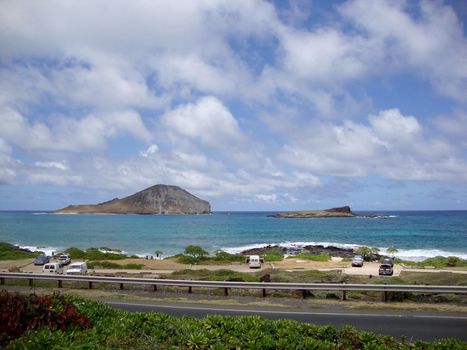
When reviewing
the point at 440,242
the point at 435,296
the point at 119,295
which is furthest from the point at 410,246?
the point at 119,295

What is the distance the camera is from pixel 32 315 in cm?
661

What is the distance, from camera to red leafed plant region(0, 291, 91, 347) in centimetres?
618

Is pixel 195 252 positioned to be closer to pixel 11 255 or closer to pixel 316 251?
pixel 11 255

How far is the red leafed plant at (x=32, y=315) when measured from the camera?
6180mm

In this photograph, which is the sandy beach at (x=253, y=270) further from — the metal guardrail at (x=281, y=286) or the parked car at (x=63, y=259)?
the metal guardrail at (x=281, y=286)

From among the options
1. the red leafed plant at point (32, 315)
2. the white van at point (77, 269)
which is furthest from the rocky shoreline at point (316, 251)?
the red leafed plant at point (32, 315)

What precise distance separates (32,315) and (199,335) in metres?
2.68

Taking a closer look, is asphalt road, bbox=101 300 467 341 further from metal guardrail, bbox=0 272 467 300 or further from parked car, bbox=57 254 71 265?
parked car, bbox=57 254 71 265

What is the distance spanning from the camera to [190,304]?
60.5 ft

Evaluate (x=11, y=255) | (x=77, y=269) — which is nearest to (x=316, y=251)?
(x=11, y=255)

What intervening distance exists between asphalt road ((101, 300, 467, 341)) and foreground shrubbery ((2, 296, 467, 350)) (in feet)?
18.1

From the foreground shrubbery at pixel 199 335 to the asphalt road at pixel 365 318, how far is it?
5.51 m

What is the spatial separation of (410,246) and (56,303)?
90.0m

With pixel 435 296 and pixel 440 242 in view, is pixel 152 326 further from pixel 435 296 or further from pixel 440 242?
pixel 440 242
